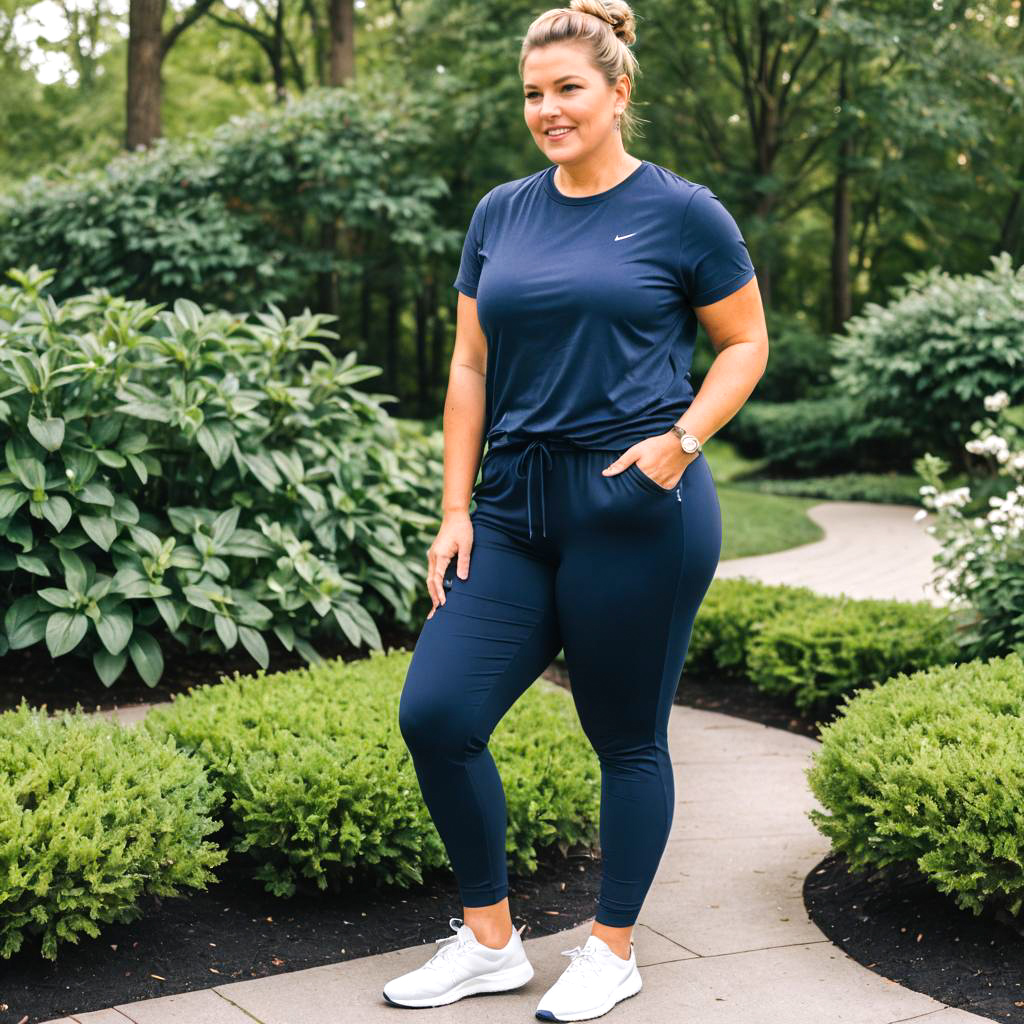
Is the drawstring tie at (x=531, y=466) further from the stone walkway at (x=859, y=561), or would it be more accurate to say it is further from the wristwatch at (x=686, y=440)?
the stone walkway at (x=859, y=561)

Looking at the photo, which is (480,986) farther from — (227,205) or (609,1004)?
(227,205)

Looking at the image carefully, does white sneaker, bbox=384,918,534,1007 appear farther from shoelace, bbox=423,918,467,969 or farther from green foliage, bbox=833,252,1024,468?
green foliage, bbox=833,252,1024,468

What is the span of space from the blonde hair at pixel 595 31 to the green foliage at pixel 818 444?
44.7ft

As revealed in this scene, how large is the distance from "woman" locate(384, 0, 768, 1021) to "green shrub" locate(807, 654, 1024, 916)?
65 cm

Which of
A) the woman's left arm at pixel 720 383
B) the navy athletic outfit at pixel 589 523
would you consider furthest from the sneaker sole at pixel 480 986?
the woman's left arm at pixel 720 383

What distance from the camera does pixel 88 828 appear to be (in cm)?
262

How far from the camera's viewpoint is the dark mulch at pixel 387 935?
2.66 m

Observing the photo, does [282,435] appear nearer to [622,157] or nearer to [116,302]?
[116,302]

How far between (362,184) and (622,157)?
8.86 m

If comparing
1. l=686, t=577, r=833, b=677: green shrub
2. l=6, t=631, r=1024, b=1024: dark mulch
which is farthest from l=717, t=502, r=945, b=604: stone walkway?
l=6, t=631, r=1024, b=1024: dark mulch

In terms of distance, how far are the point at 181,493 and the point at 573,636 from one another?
302 cm

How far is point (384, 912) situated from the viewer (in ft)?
10.4

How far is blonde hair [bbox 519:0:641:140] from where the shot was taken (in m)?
2.50

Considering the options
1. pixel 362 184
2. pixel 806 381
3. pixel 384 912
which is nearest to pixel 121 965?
pixel 384 912
